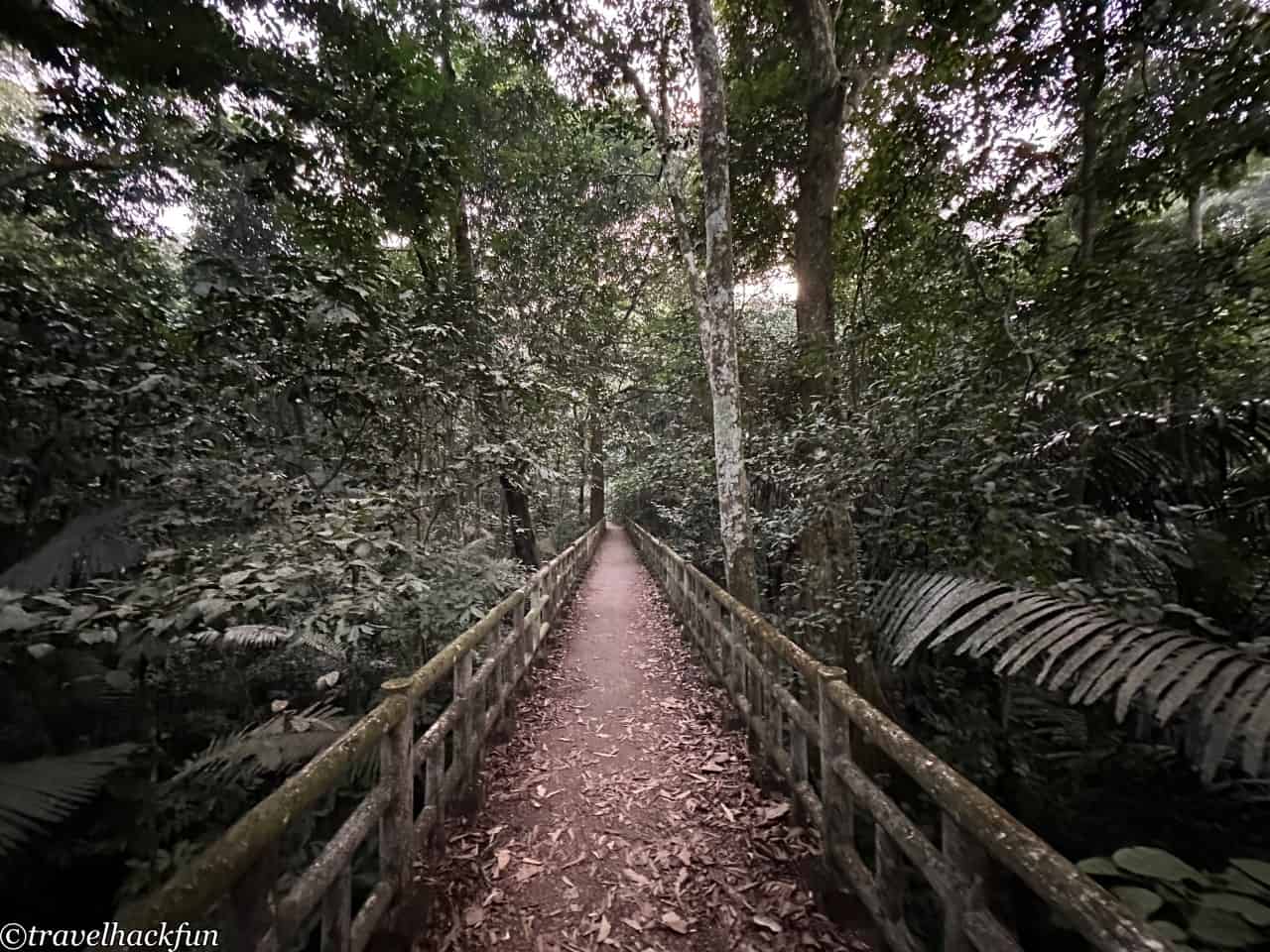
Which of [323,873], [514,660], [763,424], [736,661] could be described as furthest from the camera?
[763,424]

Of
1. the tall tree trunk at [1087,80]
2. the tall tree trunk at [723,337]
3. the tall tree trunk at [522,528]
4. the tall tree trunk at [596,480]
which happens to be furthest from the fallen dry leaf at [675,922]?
the tall tree trunk at [596,480]

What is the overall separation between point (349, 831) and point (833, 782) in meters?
2.18

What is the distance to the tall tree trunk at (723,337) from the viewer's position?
5.17 metres

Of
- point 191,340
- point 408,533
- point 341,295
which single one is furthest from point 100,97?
point 408,533

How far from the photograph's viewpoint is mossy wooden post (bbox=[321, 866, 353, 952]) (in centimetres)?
195

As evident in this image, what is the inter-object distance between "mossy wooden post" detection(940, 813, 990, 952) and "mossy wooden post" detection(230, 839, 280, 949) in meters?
2.06

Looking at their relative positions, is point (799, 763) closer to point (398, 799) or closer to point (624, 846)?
point (624, 846)

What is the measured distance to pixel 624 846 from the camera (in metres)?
3.26

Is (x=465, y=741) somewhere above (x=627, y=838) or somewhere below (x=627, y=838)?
above

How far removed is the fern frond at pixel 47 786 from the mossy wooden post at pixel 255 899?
0.81 metres

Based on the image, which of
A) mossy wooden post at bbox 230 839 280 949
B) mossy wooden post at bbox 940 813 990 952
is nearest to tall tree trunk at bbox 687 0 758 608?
mossy wooden post at bbox 940 813 990 952

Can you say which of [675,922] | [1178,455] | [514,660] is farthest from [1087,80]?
[514,660]

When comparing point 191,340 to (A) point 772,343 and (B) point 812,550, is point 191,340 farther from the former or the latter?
(A) point 772,343

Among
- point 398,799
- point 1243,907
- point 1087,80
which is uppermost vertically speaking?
point 1087,80
